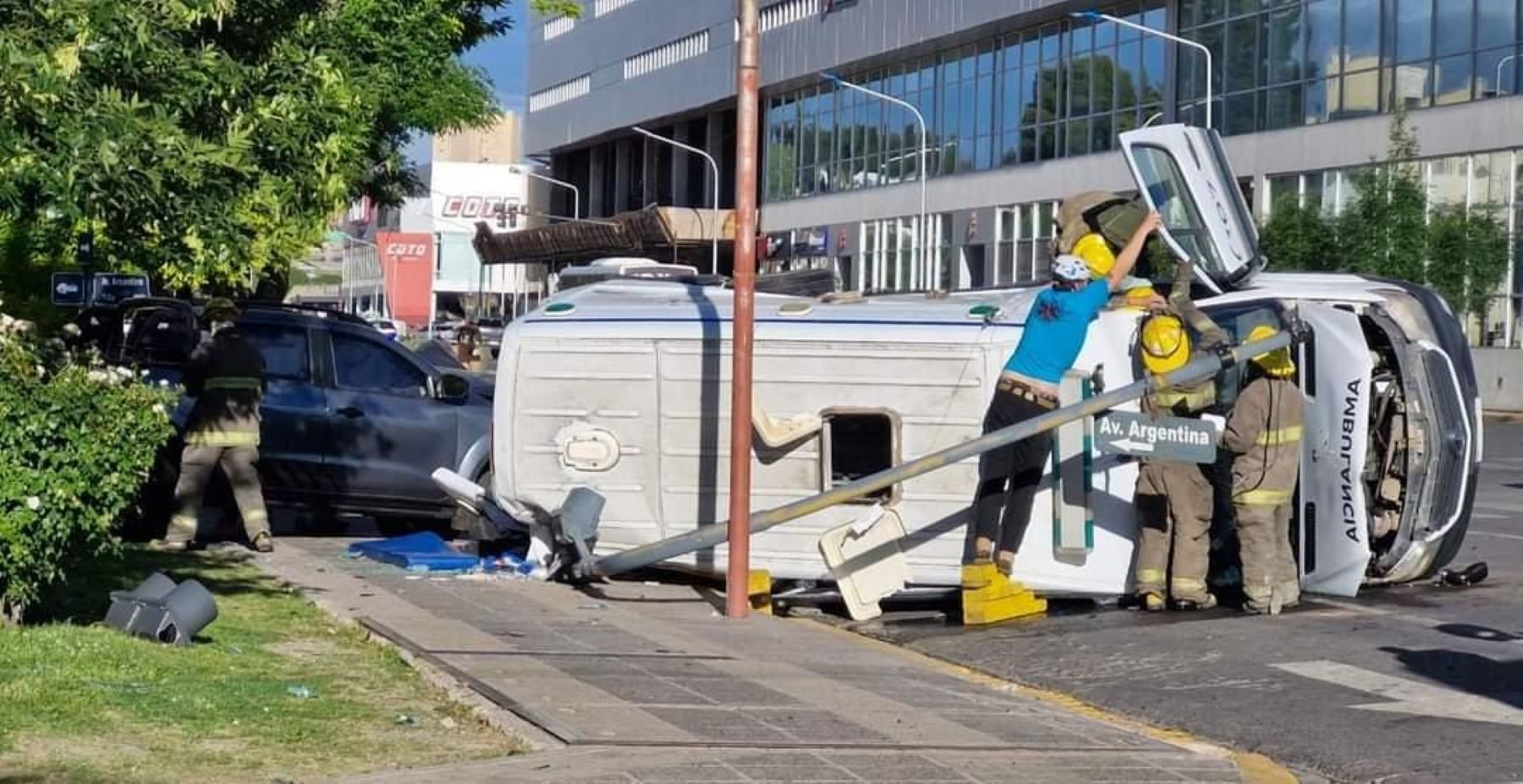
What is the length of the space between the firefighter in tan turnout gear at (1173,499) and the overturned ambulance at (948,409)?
8.3 inches

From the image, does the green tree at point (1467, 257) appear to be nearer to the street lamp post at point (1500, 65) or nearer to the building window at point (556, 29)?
the street lamp post at point (1500, 65)

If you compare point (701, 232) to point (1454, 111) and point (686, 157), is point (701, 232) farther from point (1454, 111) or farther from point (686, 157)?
point (1454, 111)

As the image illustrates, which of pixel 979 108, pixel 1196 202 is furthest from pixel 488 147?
pixel 1196 202

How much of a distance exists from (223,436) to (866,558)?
4.84 m

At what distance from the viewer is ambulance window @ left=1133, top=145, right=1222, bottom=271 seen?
13086 mm

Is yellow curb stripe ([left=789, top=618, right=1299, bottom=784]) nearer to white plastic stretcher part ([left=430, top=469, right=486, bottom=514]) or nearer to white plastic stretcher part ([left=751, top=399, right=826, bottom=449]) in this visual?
white plastic stretcher part ([left=751, top=399, right=826, bottom=449])

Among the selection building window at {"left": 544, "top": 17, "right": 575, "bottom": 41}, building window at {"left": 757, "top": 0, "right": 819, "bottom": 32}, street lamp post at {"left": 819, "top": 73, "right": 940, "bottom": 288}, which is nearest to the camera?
street lamp post at {"left": 819, "top": 73, "right": 940, "bottom": 288}

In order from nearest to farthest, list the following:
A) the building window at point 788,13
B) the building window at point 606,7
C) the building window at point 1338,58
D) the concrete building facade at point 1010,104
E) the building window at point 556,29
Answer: the building window at point 1338,58 → the concrete building facade at point 1010,104 → the building window at point 788,13 → the building window at point 606,7 → the building window at point 556,29

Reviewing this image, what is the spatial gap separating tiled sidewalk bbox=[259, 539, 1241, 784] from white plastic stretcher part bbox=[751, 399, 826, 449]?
1.07 metres

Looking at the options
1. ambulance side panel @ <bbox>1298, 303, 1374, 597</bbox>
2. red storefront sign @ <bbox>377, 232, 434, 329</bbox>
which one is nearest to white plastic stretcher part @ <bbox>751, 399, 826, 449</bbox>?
ambulance side panel @ <bbox>1298, 303, 1374, 597</bbox>

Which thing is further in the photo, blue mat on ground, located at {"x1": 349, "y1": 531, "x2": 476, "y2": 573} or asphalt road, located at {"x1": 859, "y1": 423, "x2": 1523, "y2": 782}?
blue mat on ground, located at {"x1": 349, "y1": 531, "x2": 476, "y2": 573}

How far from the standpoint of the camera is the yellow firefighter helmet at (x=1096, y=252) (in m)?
13.5

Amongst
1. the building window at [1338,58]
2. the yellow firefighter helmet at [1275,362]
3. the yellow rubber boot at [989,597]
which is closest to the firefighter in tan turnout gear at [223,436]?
the yellow rubber boot at [989,597]

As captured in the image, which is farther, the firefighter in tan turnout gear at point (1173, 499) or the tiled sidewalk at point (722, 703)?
the firefighter in tan turnout gear at point (1173, 499)
